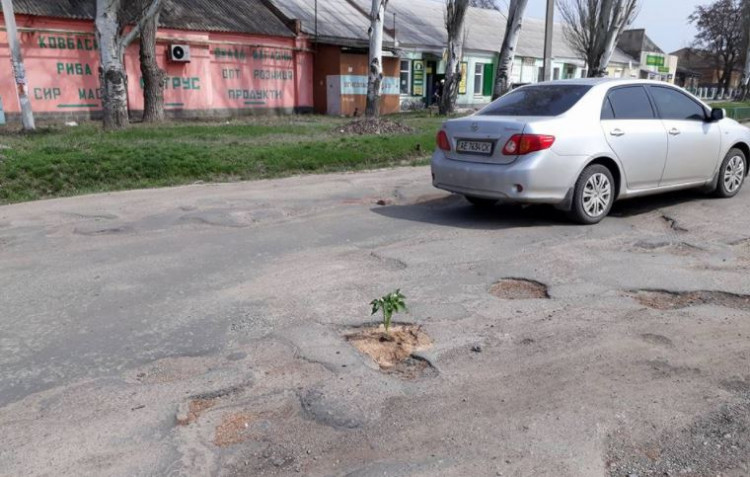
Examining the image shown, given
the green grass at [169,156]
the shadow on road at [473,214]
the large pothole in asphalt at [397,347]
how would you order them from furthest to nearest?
the green grass at [169,156]
the shadow on road at [473,214]
the large pothole in asphalt at [397,347]

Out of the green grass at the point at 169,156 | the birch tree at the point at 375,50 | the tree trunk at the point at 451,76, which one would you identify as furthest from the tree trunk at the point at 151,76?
the tree trunk at the point at 451,76

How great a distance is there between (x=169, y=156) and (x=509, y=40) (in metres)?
14.1

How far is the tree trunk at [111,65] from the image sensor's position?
45.6 ft

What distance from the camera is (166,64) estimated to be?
70.4 feet

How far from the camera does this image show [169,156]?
426 inches

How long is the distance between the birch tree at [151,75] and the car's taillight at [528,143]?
13675 millimetres

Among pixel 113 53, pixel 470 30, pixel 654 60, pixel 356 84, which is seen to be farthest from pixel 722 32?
pixel 113 53

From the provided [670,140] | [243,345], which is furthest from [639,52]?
[243,345]

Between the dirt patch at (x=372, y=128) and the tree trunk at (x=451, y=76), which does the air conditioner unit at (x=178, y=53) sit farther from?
the tree trunk at (x=451, y=76)

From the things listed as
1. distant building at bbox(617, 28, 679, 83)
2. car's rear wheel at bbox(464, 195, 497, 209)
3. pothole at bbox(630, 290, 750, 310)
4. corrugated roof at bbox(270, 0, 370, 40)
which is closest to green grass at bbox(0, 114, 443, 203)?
car's rear wheel at bbox(464, 195, 497, 209)

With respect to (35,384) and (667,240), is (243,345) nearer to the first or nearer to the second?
(35,384)

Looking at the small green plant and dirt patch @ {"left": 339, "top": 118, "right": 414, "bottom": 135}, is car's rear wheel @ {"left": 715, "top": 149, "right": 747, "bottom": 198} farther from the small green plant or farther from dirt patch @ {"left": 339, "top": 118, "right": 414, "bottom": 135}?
dirt patch @ {"left": 339, "top": 118, "right": 414, "bottom": 135}

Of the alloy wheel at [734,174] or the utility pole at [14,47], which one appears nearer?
the alloy wheel at [734,174]

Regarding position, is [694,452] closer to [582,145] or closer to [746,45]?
[582,145]
